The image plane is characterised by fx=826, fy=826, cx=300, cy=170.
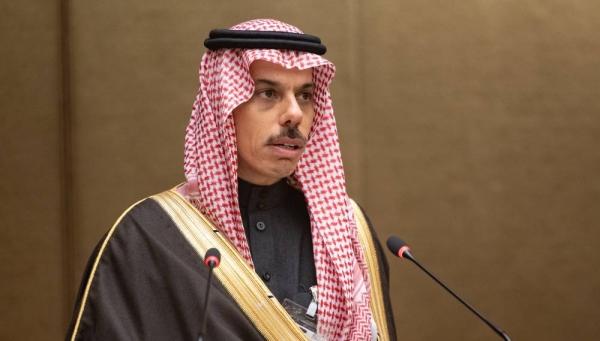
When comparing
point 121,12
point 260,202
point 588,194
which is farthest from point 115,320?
point 588,194

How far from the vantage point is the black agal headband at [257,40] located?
217 centimetres

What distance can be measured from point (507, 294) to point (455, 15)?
1153 millimetres

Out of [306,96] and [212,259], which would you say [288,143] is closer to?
[306,96]

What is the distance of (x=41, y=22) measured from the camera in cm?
299

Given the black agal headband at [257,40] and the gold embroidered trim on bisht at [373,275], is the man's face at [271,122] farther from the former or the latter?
the gold embroidered trim on bisht at [373,275]

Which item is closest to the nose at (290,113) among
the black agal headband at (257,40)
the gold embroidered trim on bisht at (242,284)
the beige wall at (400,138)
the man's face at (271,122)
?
the man's face at (271,122)

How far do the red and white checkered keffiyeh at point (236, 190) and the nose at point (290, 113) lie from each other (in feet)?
0.31

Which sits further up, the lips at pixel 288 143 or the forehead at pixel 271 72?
the forehead at pixel 271 72

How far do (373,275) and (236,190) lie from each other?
20.1 inches

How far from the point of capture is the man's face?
86.0 inches

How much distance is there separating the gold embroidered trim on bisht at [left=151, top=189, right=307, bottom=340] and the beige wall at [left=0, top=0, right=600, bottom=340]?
3.30 ft

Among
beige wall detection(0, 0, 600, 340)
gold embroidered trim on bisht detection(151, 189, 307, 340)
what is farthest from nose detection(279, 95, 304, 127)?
beige wall detection(0, 0, 600, 340)

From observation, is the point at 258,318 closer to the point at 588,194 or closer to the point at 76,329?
the point at 76,329

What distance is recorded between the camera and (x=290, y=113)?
217cm
